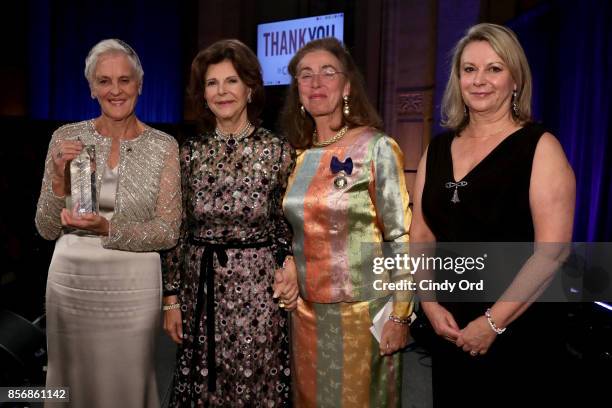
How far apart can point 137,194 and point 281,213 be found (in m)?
0.51

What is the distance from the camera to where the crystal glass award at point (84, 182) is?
1687 millimetres

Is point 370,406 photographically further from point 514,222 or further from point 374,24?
point 374,24

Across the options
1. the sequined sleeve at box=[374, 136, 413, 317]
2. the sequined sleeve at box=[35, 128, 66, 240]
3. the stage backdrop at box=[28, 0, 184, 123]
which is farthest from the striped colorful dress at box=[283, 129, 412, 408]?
the stage backdrop at box=[28, 0, 184, 123]

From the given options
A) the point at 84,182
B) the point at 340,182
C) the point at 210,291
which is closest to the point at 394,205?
the point at 340,182

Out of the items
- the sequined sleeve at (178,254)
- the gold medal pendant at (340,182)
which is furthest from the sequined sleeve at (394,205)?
the sequined sleeve at (178,254)

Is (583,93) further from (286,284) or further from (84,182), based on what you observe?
(84,182)

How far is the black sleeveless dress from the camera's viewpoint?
146 cm

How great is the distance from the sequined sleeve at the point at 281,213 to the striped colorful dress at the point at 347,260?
0.12 feet

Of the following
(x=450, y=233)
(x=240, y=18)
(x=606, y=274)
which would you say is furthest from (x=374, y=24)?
(x=450, y=233)

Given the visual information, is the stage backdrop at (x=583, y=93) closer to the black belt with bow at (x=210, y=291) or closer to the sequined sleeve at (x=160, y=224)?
the black belt with bow at (x=210, y=291)

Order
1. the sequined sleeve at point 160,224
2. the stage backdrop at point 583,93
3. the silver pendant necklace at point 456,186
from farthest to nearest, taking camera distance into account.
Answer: the stage backdrop at point 583,93 → the sequined sleeve at point 160,224 → the silver pendant necklace at point 456,186

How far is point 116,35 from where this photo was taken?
836 centimetres

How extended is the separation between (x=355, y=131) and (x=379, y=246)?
421 mm

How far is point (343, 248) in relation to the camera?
1838 millimetres
